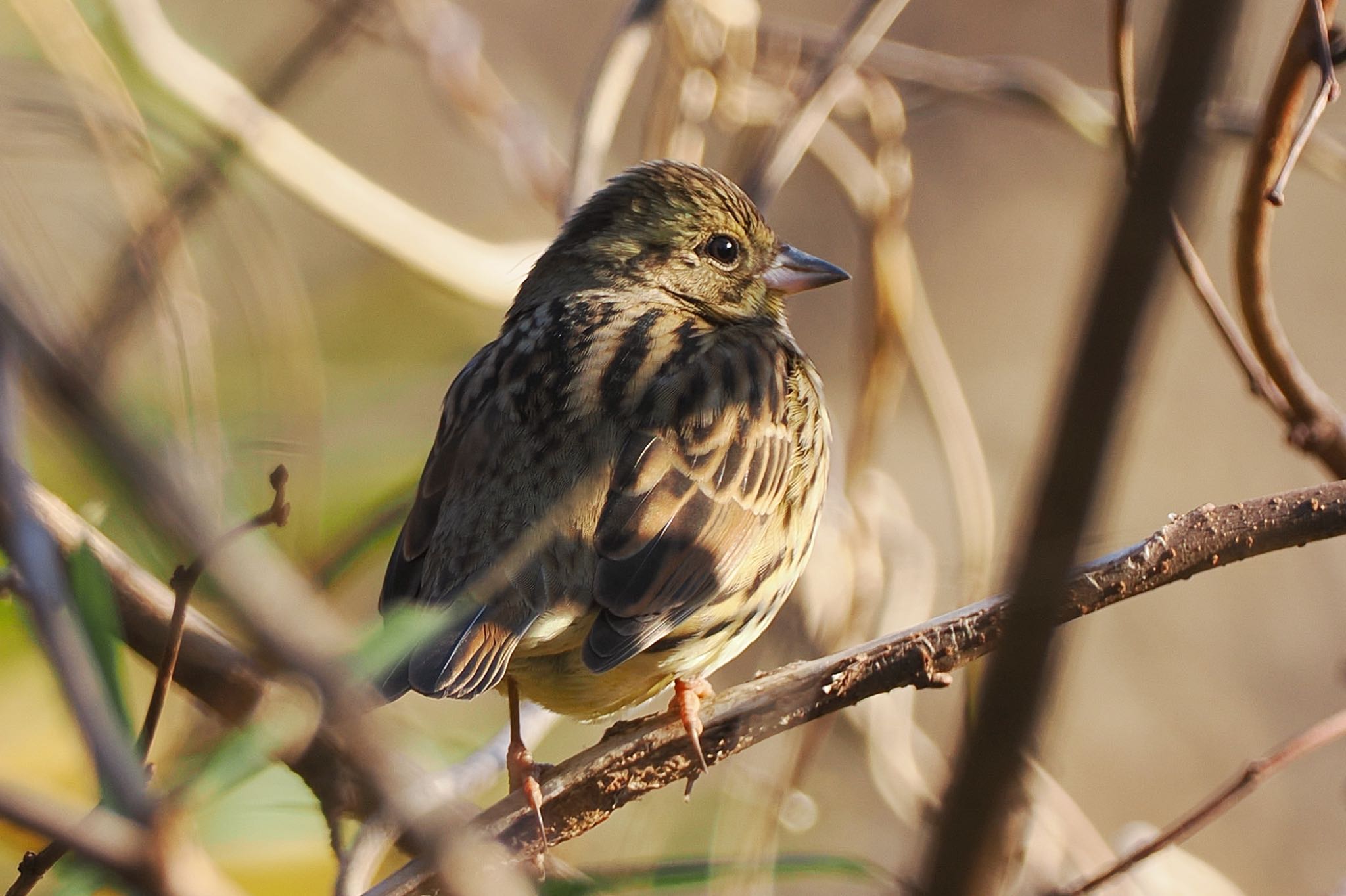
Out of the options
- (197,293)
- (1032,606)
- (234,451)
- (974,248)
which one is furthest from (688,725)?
(974,248)

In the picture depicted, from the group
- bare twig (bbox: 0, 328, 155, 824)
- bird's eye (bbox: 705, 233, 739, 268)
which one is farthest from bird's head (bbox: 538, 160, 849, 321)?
bare twig (bbox: 0, 328, 155, 824)

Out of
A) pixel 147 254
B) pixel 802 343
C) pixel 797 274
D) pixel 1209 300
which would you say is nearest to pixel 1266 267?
pixel 1209 300

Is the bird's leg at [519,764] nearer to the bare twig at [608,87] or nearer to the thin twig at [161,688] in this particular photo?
the thin twig at [161,688]

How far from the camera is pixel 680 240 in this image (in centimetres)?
322

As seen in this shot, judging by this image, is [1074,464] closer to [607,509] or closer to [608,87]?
[607,509]

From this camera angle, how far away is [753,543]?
8.80 ft

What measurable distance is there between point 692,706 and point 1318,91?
1.30m

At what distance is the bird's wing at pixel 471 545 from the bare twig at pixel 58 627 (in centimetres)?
101

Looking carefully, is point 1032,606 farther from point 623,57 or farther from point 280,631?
point 623,57

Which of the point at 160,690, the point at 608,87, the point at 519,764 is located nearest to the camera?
the point at 160,690

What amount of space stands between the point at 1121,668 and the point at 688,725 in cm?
429

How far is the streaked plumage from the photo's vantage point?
2.37 m

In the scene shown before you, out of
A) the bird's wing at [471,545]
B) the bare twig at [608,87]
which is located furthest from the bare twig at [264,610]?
the bare twig at [608,87]

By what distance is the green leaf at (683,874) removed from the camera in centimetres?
162
